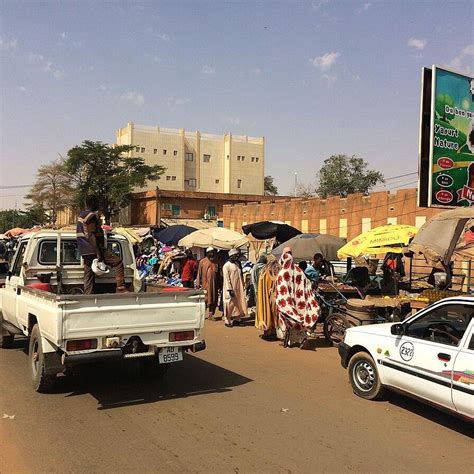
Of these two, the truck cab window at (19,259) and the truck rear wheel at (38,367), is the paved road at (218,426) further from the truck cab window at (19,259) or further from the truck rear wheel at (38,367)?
the truck cab window at (19,259)

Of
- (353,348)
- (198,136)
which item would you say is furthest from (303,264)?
(198,136)

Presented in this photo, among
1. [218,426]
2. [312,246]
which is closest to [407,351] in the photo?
[218,426]

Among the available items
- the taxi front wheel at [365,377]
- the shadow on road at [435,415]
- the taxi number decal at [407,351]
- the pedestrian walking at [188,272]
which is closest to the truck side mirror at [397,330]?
the taxi number decal at [407,351]

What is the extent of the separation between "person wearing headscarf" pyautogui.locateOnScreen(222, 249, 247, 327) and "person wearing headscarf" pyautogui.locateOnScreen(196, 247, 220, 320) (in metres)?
0.98

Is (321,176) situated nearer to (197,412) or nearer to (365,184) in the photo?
(365,184)

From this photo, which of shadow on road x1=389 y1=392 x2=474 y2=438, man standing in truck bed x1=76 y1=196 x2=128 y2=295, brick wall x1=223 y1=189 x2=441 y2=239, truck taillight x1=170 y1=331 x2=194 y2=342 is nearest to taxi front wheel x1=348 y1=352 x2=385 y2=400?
shadow on road x1=389 y1=392 x2=474 y2=438

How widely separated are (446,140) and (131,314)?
11548 mm

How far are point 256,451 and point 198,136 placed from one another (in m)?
79.8

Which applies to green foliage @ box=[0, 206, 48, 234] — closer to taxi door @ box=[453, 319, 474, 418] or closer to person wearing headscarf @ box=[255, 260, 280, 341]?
person wearing headscarf @ box=[255, 260, 280, 341]

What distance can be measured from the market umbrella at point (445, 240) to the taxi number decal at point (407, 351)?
5.14m

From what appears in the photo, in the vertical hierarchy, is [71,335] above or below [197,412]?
above

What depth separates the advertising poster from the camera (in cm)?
1366

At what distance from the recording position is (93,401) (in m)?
5.56

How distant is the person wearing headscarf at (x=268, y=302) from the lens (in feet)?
31.6
